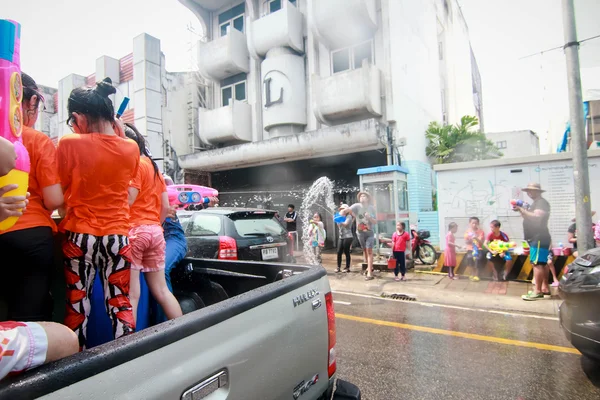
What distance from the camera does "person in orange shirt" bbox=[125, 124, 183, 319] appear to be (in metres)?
2.29

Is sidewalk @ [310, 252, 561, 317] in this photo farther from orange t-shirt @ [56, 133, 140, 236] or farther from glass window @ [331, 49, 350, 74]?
glass window @ [331, 49, 350, 74]

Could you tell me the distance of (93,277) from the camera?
75.1 inches

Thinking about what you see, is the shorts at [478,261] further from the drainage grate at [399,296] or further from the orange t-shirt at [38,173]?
the orange t-shirt at [38,173]

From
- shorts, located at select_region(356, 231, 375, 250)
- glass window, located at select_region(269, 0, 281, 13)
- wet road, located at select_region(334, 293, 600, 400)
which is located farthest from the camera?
glass window, located at select_region(269, 0, 281, 13)

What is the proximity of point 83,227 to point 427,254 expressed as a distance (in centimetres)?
853

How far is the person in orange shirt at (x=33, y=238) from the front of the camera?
1527 mm

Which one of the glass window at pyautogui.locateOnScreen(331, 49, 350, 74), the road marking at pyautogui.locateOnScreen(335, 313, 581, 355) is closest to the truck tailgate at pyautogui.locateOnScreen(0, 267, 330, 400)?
the road marking at pyautogui.locateOnScreen(335, 313, 581, 355)

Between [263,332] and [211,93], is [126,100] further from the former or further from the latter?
[211,93]

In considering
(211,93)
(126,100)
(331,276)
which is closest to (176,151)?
(211,93)

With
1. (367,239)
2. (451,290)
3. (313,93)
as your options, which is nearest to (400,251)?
(367,239)

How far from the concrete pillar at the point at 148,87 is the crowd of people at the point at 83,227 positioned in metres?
14.9

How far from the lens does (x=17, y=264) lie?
1.54m

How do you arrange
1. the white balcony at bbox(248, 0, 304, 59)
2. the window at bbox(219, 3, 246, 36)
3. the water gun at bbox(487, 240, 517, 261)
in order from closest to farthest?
1. the water gun at bbox(487, 240, 517, 261)
2. the white balcony at bbox(248, 0, 304, 59)
3. the window at bbox(219, 3, 246, 36)

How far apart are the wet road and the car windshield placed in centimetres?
191
